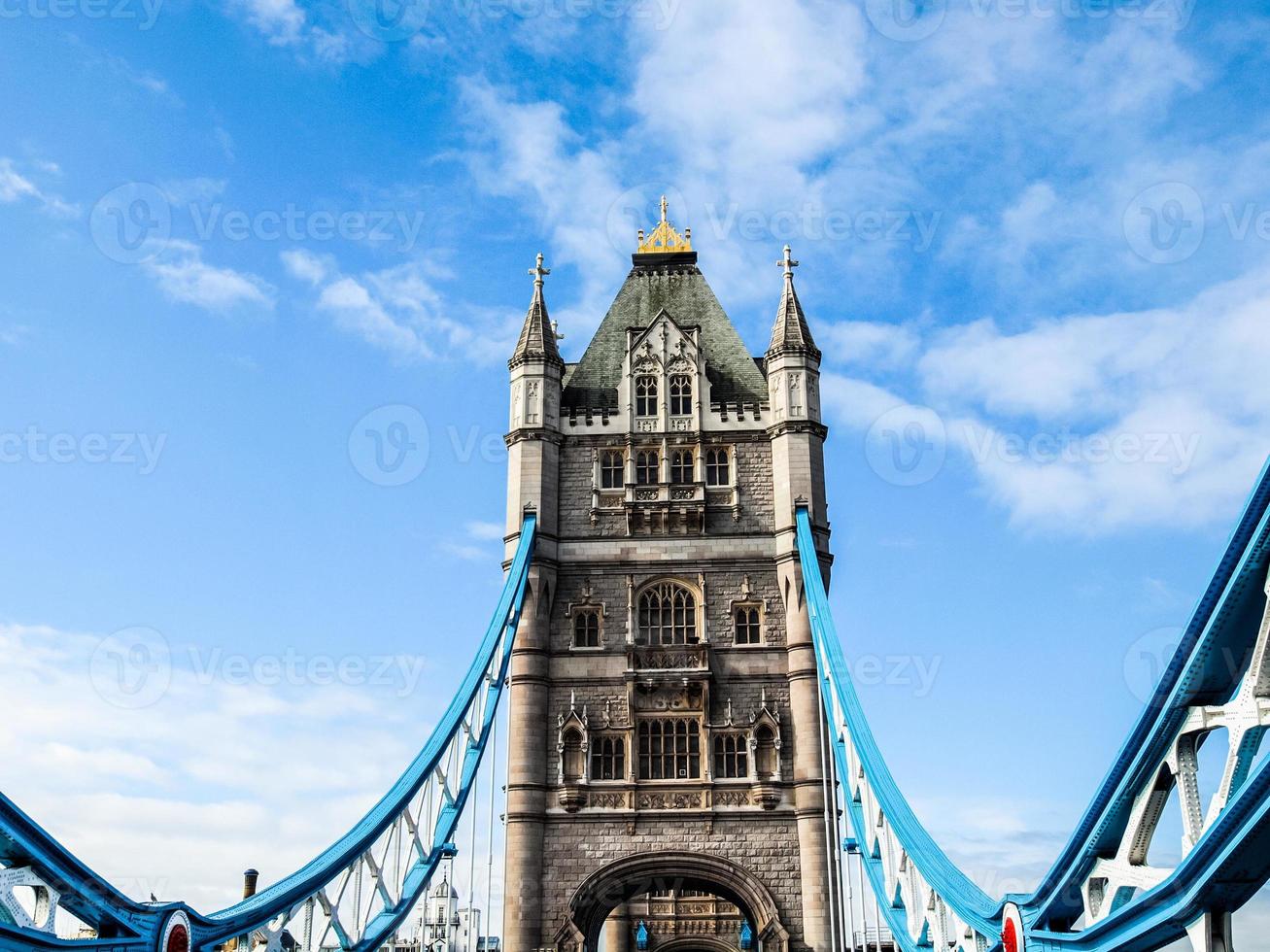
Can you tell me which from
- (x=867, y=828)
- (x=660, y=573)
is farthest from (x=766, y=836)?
(x=660, y=573)

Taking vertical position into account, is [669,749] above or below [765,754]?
above

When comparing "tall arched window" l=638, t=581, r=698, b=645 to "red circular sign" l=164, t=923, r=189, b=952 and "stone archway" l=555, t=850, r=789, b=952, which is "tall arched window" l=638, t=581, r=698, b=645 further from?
"red circular sign" l=164, t=923, r=189, b=952

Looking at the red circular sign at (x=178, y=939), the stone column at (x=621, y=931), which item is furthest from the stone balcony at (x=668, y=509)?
the red circular sign at (x=178, y=939)

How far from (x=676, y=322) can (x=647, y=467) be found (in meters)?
4.93

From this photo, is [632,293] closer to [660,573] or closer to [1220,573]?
[660,573]

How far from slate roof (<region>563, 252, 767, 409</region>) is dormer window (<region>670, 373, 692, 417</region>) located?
0.70 m

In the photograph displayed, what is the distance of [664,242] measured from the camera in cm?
4116

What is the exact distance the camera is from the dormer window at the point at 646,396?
36.8 metres

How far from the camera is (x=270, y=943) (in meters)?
22.3

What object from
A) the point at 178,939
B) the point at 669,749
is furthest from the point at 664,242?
the point at 178,939

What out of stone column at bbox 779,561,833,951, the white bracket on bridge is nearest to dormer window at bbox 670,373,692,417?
stone column at bbox 779,561,833,951

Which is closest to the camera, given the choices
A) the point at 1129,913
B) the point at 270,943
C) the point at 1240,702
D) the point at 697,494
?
the point at 1240,702

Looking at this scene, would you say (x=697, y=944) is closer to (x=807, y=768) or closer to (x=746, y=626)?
(x=807, y=768)

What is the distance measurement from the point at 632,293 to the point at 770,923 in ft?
60.1
